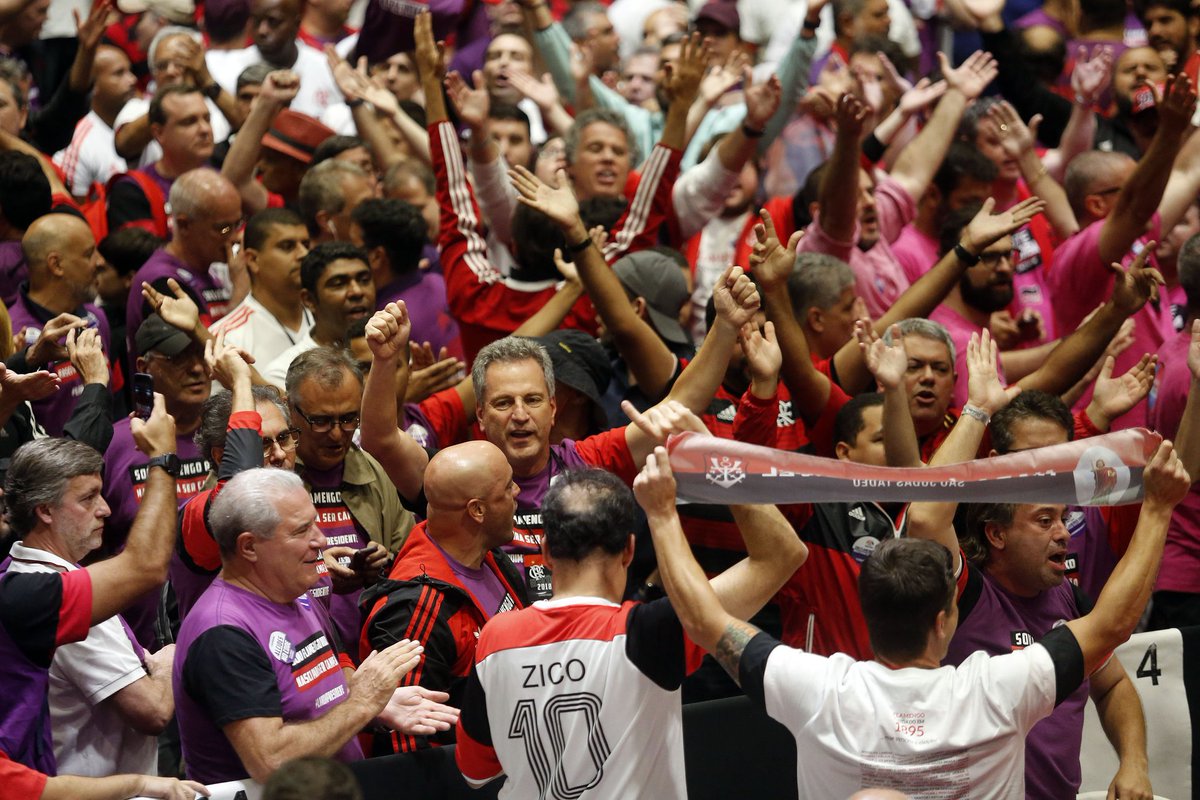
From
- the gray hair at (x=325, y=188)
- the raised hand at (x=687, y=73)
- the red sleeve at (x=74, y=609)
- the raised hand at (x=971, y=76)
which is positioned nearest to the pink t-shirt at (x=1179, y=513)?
the raised hand at (x=687, y=73)

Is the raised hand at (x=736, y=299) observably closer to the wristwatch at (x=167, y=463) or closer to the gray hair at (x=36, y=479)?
the wristwatch at (x=167, y=463)

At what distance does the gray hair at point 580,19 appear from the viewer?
1088cm

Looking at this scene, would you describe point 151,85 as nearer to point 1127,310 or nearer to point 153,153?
point 153,153

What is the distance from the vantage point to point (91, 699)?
444 cm

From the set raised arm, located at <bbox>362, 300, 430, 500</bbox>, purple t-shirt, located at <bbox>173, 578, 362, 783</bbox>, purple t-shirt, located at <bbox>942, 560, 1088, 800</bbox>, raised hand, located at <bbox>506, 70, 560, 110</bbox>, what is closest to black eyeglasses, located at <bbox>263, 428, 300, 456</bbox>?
raised arm, located at <bbox>362, 300, 430, 500</bbox>

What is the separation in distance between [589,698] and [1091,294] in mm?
4139

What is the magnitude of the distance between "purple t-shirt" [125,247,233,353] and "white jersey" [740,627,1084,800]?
4.05m

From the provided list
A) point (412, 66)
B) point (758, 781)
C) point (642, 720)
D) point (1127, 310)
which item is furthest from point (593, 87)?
point (642, 720)

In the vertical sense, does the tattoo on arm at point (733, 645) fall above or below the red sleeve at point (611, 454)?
above

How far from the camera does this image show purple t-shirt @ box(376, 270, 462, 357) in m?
7.18

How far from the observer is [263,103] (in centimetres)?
754

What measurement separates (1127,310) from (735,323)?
6.48 feet

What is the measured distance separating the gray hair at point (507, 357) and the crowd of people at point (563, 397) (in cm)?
3

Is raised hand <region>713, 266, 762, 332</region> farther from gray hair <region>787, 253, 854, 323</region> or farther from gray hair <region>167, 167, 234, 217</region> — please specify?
gray hair <region>167, 167, 234, 217</region>
